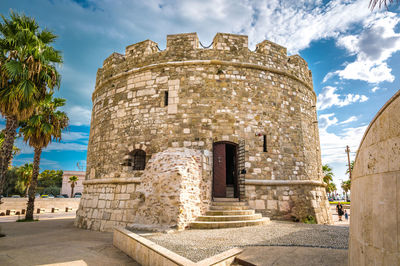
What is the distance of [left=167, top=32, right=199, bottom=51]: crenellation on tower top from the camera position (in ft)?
29.8

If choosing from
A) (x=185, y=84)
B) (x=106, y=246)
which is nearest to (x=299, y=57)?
(x=185, y=84)

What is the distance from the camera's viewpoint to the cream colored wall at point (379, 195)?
6.27 ft

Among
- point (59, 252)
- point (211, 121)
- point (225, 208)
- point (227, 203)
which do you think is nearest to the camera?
point (59, 252)

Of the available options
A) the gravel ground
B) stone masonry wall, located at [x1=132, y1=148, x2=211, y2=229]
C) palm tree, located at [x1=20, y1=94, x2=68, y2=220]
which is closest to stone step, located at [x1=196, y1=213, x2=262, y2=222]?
stone masonry wall, located at [x1=132, y1=148, x2=211, y2=229]

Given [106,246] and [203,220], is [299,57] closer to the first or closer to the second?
[203,220]

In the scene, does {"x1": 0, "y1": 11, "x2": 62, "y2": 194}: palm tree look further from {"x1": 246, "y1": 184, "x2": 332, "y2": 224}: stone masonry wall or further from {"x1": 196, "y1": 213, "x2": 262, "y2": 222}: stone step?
{"x1": 246, "y1": 184, "x2": 332, "y2": 224}: stone masonry wall

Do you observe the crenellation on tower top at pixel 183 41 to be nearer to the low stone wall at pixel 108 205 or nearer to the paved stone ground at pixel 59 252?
the low stone wall at pixel 108 205

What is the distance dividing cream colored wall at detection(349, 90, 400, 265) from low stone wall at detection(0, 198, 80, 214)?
20.3 meters

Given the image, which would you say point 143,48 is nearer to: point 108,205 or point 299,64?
point 108,205

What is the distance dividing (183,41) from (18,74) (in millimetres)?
5648

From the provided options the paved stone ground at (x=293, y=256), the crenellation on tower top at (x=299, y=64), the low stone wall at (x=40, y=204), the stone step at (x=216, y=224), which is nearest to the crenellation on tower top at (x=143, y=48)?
the crenellation on tower top at (x=299, y=64)

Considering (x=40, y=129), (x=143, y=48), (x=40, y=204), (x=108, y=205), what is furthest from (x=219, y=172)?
(x=40, y=204)

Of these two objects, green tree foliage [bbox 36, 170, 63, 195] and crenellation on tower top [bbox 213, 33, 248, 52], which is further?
green tree foliage [bbox 36, 170, 63, 195]

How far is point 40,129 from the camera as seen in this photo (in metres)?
11.4
